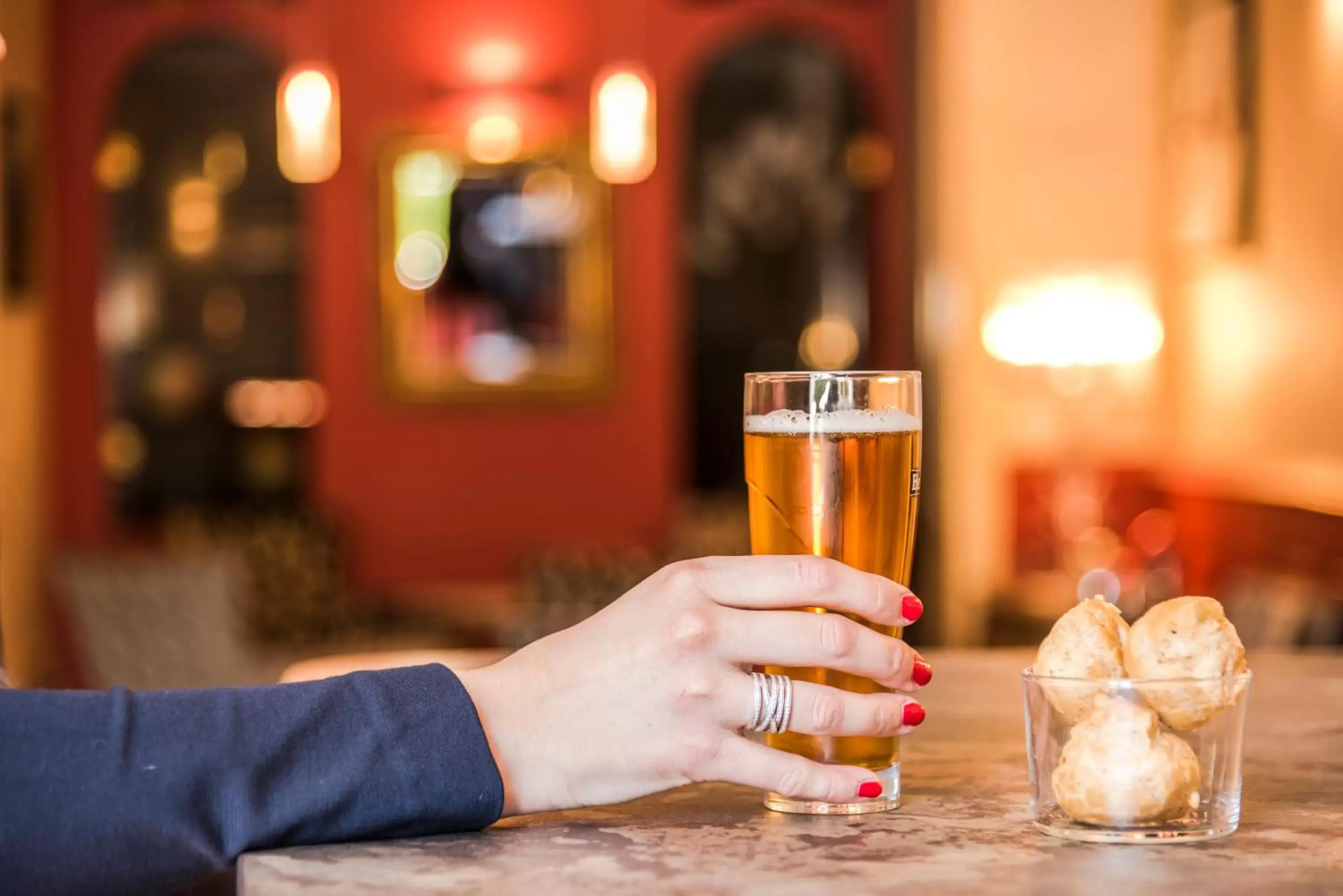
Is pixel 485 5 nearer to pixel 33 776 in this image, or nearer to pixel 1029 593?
pixel 1029 593

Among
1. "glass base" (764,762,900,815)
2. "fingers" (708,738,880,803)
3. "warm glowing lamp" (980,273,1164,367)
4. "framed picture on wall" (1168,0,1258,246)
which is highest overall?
"framed picture on wall" (1168,0,1258,246)

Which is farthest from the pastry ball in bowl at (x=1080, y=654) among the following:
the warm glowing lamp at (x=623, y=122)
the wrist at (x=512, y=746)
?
the warm glowing lamp at (x=623, y=122)

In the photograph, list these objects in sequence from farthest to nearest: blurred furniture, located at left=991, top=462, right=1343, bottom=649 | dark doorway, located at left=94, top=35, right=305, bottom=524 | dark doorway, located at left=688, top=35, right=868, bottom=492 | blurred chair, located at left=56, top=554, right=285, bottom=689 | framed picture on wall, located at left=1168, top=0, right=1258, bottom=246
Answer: dark doorway, located at left=688, top=35, right=868, bottom=492 → dark doorway, located at left=94, top=35, right=305, bottom=524 → blurred chair, located at left=56, top=554, right=285, bottom=689 → framed picture on wall, located at left=1168, top=0, right=1258, bottom=246 → blurred furniture, located at left=991, top=462, right=1343, bottom=649

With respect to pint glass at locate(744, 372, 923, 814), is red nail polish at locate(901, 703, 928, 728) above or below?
below

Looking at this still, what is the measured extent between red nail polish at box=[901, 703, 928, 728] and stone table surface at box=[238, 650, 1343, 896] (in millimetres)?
47

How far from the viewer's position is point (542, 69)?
7.21 metres

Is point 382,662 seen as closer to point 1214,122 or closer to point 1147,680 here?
point 1147,680

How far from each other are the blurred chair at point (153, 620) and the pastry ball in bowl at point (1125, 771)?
4179 mm

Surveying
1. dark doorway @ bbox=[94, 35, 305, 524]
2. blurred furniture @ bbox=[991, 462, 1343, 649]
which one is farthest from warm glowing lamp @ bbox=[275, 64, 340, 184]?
blurred furniture @ bbox=[991, 462, 1343, 649]

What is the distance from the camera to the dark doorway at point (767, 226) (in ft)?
23.7

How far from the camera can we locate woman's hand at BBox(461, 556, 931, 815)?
0.85 metres

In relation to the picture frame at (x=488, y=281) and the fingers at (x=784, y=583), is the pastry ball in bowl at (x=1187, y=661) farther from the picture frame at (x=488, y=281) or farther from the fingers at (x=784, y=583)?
the picture frame at (x=488, y=281)

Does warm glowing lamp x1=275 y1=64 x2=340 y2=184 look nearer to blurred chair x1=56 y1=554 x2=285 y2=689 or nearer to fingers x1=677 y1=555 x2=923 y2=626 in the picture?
blurred chair x1=56 y1=554 x2=285 y2=689

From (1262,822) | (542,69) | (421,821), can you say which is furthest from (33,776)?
(542,69)
